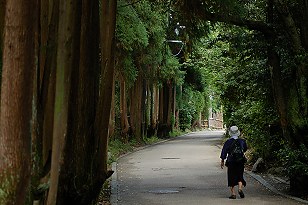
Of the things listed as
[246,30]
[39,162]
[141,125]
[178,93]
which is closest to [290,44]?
[246,30]

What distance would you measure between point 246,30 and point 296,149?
3722 millimetres

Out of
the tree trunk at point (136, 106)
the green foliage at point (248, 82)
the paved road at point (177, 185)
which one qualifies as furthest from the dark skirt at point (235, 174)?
the tree trunk at point (136, 106)

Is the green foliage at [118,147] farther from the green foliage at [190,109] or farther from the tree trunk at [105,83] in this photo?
the green foliage at [190,109]

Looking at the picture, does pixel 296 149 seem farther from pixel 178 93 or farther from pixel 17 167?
pixel 178 93

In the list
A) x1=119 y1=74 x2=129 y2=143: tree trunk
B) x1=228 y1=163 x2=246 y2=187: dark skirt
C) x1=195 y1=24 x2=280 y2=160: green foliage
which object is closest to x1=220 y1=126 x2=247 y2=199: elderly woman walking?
x1=228 y1=163 x2=246 y2=187: dark skirt

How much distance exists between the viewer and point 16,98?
4.92m

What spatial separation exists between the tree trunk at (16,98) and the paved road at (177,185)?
6798 mm

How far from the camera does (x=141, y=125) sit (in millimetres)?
33750

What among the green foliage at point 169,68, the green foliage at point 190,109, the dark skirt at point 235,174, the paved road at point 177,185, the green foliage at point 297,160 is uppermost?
the green foliage at point 169,68

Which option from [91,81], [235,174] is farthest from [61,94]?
[235,174]

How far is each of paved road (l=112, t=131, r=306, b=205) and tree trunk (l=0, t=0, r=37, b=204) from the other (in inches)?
268

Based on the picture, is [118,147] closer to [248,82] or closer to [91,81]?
[248,82]

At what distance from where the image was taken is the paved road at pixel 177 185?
11898 mm

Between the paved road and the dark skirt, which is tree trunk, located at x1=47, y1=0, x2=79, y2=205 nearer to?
the paved road
